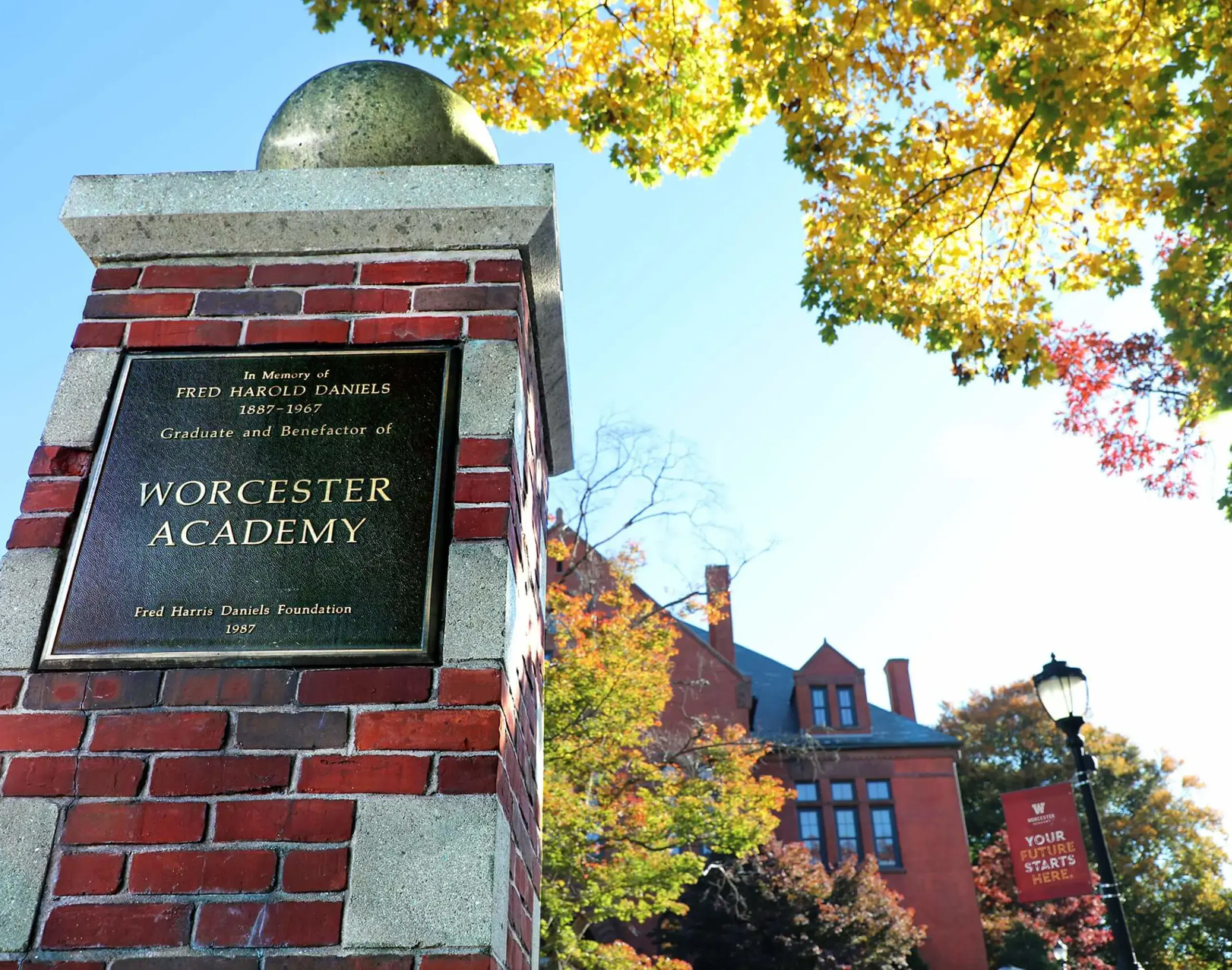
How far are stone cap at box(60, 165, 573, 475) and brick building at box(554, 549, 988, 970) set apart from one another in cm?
2195

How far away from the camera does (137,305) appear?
2.81m

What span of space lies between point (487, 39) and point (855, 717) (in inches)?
1008

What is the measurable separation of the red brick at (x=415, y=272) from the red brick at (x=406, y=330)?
0.13 meters

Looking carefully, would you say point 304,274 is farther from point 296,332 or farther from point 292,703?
point 292,703

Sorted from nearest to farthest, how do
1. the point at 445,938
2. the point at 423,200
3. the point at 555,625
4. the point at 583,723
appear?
the point at 445,938, the point at 423,200, the point at 583,723, the point at 555,625

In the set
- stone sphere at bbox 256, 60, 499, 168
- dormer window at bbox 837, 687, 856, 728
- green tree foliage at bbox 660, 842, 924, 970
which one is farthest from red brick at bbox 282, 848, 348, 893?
dormer window at bbox 837, 687, 856, 728

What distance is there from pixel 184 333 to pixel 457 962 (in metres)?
1.82

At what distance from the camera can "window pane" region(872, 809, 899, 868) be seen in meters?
26.6


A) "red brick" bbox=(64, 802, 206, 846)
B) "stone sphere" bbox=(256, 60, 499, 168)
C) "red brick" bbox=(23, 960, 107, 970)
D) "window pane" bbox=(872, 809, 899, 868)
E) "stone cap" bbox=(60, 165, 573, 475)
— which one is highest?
"window pane" bbox=(872, 809, 899, 868)

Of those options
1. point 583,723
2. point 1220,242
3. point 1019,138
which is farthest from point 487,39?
point 583,723

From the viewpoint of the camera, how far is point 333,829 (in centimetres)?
209

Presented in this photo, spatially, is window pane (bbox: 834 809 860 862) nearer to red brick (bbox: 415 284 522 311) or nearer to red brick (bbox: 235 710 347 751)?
red brick (bbox: 415 284 522 311)

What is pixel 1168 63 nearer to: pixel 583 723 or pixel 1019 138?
pixel 1019 138

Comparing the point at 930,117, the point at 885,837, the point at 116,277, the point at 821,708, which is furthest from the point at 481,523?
the point at 821,708
